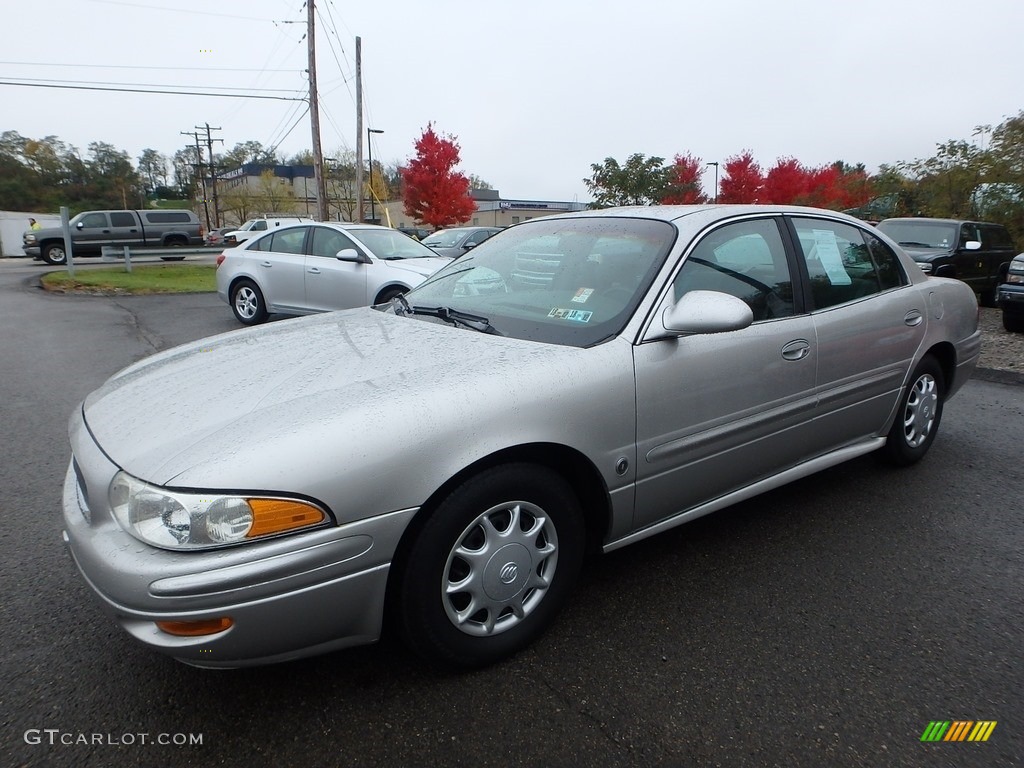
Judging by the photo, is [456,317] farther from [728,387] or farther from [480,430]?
[728,387]

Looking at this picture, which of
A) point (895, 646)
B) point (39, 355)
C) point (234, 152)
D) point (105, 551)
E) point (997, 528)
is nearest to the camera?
point (105, 551)

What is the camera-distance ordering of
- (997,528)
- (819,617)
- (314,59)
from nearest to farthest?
(819,617) < (997,528) < (314,59)

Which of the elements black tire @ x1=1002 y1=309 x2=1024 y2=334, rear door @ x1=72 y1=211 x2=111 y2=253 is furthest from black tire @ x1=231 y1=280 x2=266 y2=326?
rear door @ x1=72 y1=211 x2=111 y2=253

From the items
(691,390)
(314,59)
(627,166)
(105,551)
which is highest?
(314,59)

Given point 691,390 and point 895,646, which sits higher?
point 691,390

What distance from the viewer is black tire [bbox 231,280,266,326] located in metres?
9.64

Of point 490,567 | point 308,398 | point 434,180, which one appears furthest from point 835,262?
point 434,180

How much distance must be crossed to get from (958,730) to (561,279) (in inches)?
81.5

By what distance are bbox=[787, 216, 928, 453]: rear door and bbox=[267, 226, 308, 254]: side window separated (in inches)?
291

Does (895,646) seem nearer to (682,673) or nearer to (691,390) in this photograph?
(682,673)

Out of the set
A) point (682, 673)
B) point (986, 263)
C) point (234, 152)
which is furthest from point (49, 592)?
point (234, 152)

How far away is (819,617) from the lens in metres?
2.57

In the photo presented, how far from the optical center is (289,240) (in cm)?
948

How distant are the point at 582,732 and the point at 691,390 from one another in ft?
4.22
